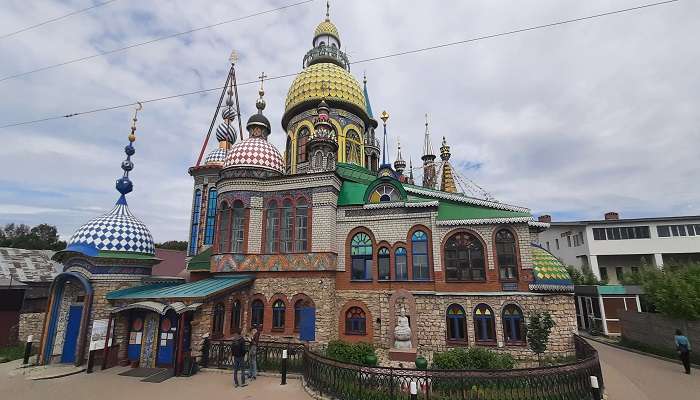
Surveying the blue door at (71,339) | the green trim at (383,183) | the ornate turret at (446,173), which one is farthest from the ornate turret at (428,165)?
the blue door at (71,339)

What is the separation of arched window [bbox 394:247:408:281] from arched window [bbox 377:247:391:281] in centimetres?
33

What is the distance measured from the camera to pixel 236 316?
14797 millimetres

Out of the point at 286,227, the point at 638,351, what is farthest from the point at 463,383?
the point at 638,351

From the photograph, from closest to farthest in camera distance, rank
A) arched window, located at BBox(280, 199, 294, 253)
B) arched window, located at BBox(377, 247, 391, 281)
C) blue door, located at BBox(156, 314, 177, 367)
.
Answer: blue door, located at BBox(156, 314, 177, 367), arched window, located at BBox(377, 247, 391, 281), arched window, located at BBox(280, 199, 294, 253)

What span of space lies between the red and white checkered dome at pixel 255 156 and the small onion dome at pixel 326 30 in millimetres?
12777

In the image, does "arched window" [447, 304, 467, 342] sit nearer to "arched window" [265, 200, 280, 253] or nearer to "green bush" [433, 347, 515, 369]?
"green bush" [433, 347, 515, 369]

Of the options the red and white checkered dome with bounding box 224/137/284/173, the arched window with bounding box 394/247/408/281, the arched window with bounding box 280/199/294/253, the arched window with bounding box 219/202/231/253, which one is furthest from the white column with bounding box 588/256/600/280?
the arched window with bounding box 219/202/231/253

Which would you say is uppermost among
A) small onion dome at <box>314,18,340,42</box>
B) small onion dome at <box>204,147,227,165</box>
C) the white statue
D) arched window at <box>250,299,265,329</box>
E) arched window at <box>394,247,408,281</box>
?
small onion dome at <box>314,18,340,42</box>

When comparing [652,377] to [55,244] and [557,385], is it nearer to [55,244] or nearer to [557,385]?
[557,385]

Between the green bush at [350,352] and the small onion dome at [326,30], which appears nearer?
the green bush at [350,352]

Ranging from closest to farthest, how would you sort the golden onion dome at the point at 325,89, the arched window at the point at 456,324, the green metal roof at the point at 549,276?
1. the green metal roof at the point at 549,276
2. the arched window at the point at 456,324
3. the golden onion dome at the point at 325,89

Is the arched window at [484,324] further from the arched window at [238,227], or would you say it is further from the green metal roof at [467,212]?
the arched window at [238,227]

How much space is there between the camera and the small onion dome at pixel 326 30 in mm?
25697

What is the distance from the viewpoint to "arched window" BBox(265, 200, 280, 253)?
1580 centimetres
